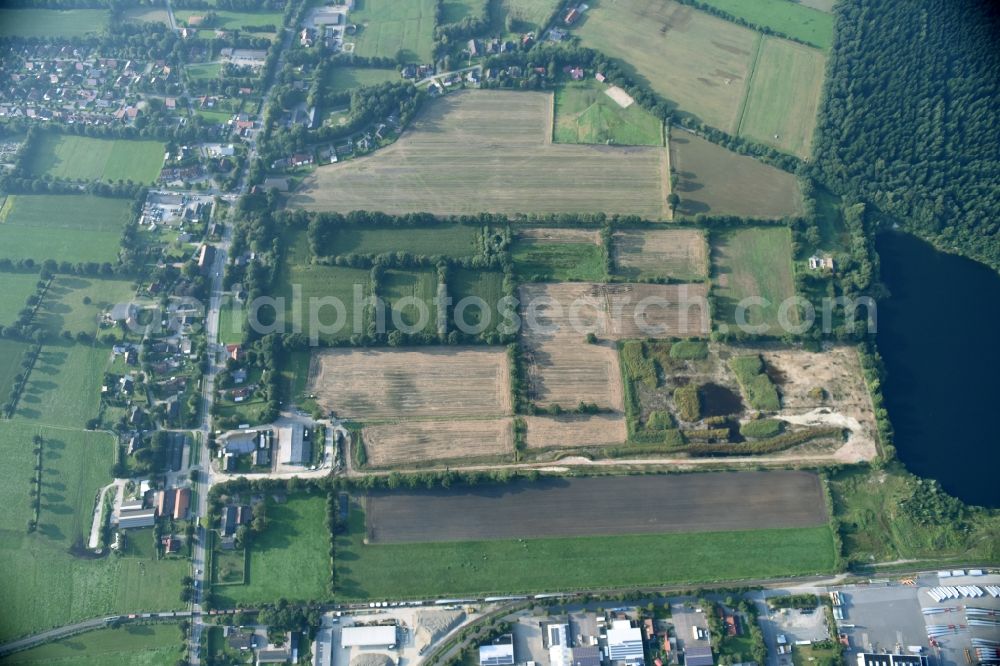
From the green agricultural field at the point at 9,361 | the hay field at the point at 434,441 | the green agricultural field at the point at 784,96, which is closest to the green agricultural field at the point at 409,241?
the hay field at the point at 434,441

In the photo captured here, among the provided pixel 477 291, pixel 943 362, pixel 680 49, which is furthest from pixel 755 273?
pixel 680 49

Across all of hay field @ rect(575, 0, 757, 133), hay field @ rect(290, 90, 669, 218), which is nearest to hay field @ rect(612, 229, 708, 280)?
hay field @ rect(290, 90, 669, 218)

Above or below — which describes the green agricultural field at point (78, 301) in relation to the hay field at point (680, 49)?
below

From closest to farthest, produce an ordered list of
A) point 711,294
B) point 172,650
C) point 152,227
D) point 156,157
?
1. point 172,650
2. point 711,294
3. point 152,227
4. point 156,157

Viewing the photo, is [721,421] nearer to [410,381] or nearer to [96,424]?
[410,381]

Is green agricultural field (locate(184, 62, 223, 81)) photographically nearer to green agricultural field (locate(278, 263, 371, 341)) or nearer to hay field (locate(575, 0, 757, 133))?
green agricultural field (locate(278, 263, 371, 341))

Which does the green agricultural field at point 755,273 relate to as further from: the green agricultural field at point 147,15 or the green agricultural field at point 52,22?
the green agricultural field at point 52,22

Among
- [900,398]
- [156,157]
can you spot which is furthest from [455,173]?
[900,398]
